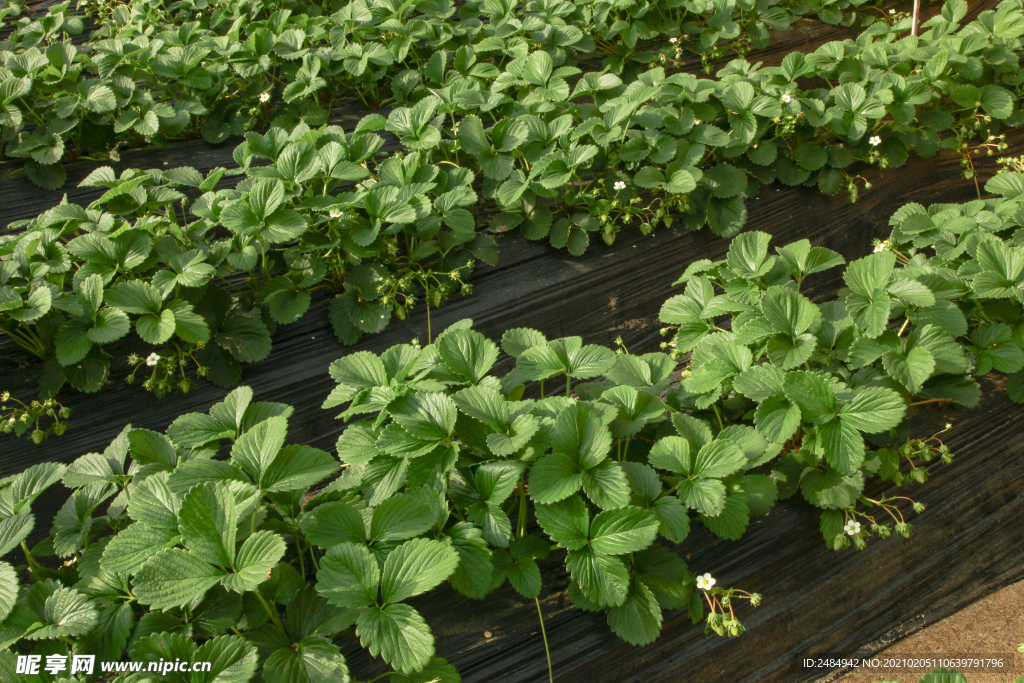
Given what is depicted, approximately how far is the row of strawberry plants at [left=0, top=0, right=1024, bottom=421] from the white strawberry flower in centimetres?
135

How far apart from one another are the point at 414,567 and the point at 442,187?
171 centimetres

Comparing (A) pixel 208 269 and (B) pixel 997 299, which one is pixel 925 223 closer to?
(B) pixel 997 299

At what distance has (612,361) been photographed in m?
1.76

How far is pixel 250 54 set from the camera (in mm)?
3248

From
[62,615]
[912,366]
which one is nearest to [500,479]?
[62,615]

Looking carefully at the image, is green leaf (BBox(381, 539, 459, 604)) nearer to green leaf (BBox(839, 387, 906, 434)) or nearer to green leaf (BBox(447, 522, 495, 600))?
green leaf (BBox(447, 522, 495, 600))

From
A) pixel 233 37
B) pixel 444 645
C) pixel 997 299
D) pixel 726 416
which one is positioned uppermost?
pixel 233 37

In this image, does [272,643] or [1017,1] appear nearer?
[272,643]

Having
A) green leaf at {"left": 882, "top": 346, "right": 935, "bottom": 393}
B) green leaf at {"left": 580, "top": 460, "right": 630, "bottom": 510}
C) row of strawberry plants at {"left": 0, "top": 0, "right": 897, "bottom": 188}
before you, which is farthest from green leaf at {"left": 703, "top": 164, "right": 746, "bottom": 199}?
green leaf at {"left": 580, "top": 460, "right": 630, "bottom": 510}

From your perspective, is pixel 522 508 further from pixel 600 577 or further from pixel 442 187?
pixel 442 187

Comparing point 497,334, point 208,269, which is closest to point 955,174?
point 497,334

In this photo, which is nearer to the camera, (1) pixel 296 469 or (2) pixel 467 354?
(1) pixel 296 469

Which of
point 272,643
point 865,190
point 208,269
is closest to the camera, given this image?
point 272,643

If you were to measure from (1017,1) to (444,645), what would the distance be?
13.2ft
